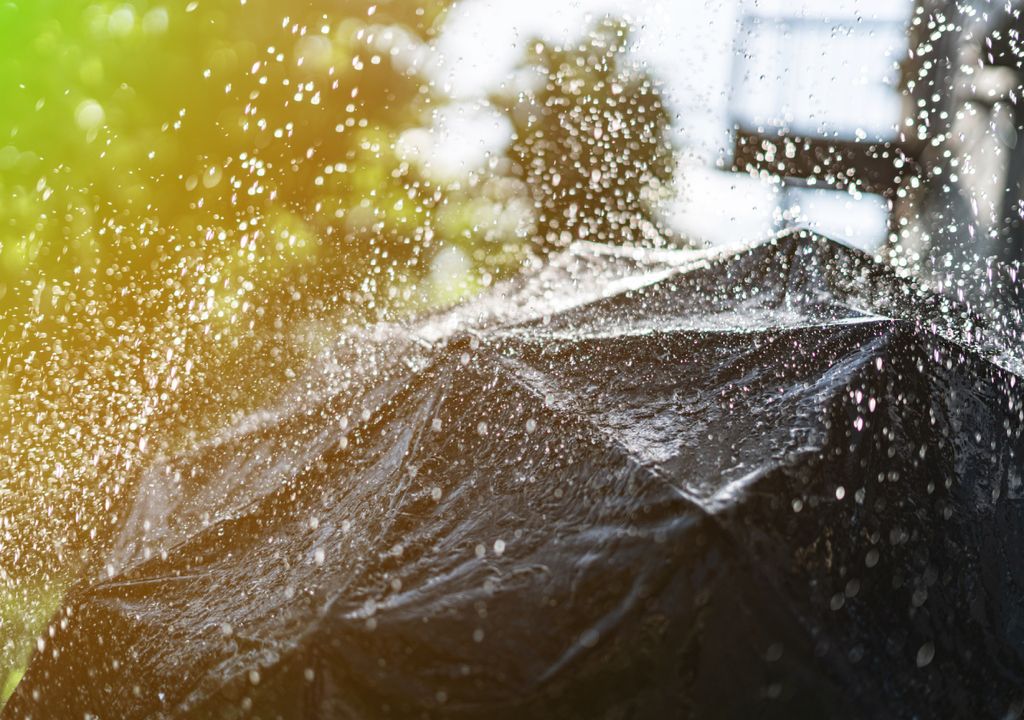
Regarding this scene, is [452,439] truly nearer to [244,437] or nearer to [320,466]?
[320,466]

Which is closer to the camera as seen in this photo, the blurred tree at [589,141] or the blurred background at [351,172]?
the blurred background at [351,172]

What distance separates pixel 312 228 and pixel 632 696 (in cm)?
403

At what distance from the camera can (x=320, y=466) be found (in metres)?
1.75

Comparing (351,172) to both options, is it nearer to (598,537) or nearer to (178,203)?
(178,203)

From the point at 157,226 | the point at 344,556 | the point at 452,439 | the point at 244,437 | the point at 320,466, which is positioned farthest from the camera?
the point at 157,226

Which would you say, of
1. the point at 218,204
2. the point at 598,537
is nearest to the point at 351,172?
the point at 218,204

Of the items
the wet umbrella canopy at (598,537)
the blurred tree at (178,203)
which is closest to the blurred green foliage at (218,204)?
the blurred tree at (178,203)

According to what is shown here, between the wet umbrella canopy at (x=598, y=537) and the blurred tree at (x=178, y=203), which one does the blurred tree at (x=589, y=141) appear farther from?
the wet umbrella canopy at (x=598, y=537)

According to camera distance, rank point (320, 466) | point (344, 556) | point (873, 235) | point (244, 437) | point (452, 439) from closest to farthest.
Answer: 1. point (344, 556)
2. point (452, 439)
3. point (320, 466)
4. point (244, 437)
5. point (873, 235)

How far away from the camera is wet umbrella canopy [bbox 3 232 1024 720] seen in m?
1.21

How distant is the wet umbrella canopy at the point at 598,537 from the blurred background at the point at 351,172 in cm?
42

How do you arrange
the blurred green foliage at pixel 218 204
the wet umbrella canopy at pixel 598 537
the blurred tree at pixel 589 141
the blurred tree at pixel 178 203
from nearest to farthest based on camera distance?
the wet umbrella canopy at pixel 598 537 → the blurred green foliage at pixel 218 204 → the blurred tree at pixel 178 203 → the blurred tree at pixel 589 141

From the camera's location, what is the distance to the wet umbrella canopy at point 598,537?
1.21 metres

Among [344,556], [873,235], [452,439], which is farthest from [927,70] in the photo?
[344,556]
